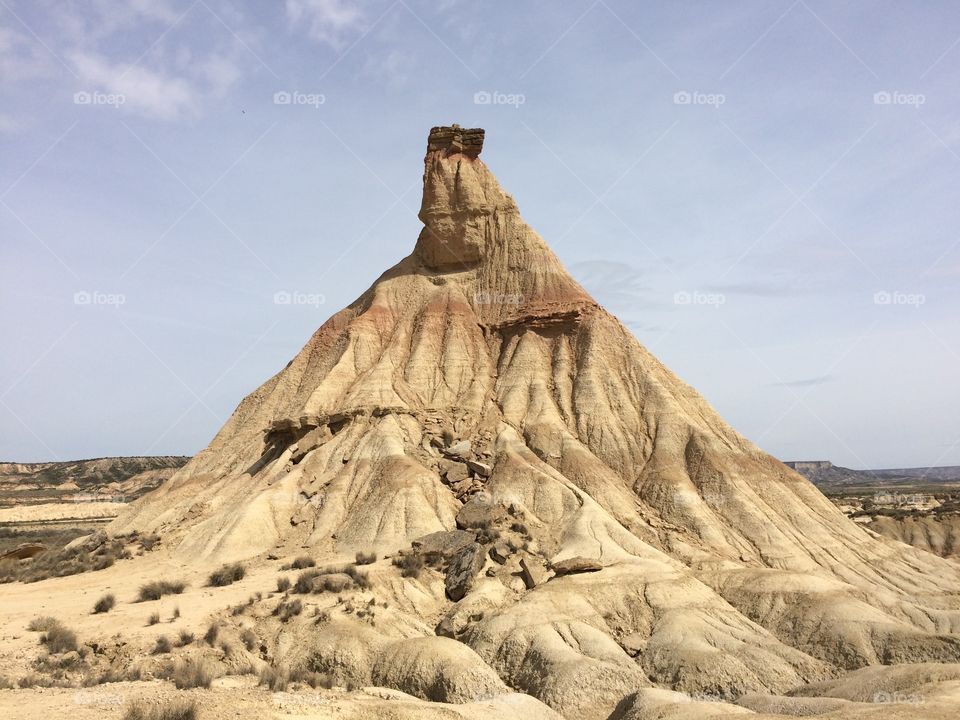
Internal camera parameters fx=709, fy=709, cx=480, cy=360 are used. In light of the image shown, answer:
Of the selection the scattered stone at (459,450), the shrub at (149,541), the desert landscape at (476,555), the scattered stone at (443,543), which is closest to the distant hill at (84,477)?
the desert landscape at (476,555)

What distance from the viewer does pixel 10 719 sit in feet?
39.9

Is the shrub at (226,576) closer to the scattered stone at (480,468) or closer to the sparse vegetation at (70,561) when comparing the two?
the sparse vegetation at (70,561)

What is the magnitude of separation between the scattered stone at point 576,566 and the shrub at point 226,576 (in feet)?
42.1

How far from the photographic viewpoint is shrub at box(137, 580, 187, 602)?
26.5 metres

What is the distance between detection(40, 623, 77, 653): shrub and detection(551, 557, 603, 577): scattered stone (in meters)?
16.8

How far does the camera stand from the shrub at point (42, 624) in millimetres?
→ 21609

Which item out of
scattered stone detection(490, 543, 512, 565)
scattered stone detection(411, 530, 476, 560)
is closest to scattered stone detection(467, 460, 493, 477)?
scattered stone detection(411, 530, 476, 560)

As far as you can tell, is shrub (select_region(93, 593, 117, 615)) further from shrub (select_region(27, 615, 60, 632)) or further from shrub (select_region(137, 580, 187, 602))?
shrub (select_region(27, 615, 60, 632))

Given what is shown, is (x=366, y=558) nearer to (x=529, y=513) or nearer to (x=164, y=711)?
(x=529, y=513)

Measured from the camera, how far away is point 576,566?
92.7ft

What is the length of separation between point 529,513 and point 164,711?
78.0 ft

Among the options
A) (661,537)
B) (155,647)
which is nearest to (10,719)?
(155,647)

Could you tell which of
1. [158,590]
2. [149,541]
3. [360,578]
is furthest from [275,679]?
[149,541]

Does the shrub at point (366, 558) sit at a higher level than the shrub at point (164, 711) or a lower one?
higher
